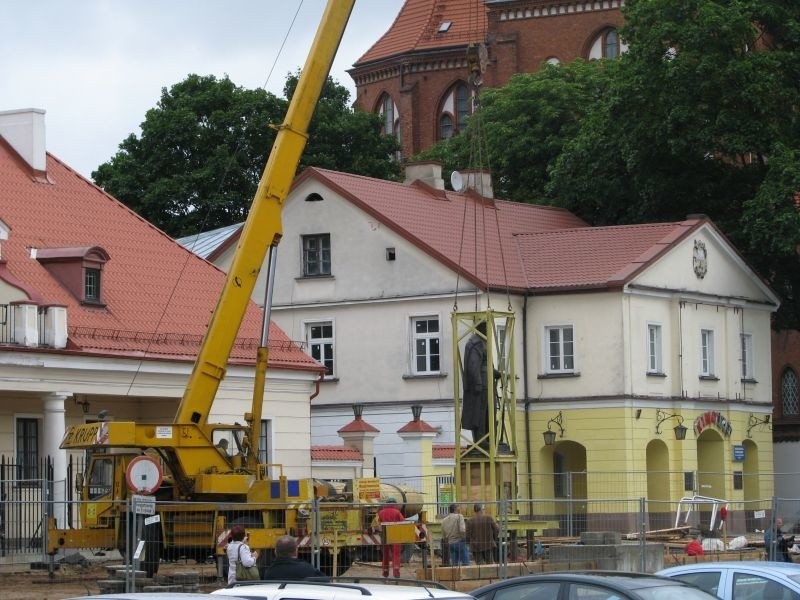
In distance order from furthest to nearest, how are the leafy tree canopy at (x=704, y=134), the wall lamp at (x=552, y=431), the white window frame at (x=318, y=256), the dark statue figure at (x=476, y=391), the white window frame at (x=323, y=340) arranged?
1. the leafy tree canopy at (x=704, y=134)
2. the white window frame at (x=318, y=256)
3. the white window frame at (x=323, y=340)
4. the wall lamp at (x=552, y=431)
5. the dark statue figure at (x=476, y=391)

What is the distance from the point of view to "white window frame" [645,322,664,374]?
47.6 m

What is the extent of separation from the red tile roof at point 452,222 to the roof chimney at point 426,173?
1027 millimetres

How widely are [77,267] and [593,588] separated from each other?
20.9m

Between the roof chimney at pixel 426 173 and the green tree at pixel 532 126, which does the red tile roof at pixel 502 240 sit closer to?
the roof chimney at pixel 426 173

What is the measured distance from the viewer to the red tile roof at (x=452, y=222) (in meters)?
47.5

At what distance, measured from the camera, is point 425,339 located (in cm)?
4744

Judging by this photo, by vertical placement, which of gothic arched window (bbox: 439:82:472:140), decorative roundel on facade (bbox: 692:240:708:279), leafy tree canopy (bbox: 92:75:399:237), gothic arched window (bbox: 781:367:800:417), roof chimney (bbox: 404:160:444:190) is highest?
gothic arched window (bbox: 439:82:472:140)

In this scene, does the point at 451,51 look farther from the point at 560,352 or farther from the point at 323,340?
the point at 560,352

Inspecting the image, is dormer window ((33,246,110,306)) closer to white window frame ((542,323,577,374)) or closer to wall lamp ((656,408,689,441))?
white window frame ((542,323,577,374))

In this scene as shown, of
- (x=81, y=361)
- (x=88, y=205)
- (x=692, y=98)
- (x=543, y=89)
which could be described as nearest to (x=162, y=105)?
(x=543, y=89)

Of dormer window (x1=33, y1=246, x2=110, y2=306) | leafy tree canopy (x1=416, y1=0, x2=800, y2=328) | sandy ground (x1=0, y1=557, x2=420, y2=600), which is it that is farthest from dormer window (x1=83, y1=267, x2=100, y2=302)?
leafy tree canopy (x1=416, y1=0, x2=800, y2=328)

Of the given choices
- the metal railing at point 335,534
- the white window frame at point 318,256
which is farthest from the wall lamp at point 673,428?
the metal railing at point 335,534

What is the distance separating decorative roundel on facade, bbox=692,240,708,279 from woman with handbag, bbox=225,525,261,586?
27.2 meters

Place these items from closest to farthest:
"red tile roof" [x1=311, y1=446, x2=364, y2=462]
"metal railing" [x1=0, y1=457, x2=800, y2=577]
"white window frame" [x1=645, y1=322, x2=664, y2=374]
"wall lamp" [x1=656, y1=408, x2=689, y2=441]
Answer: "metal railing" [x1=0, y1=457, x2=800, y2=577] < "red tile roof" [x1=311, y1=446, x2=364, y2=462] < "wall lamp" [x1=656, y1=408, x2=689, y2=441] < "white window frame" [x1=645, y1=322, x2=664, y2=374]
